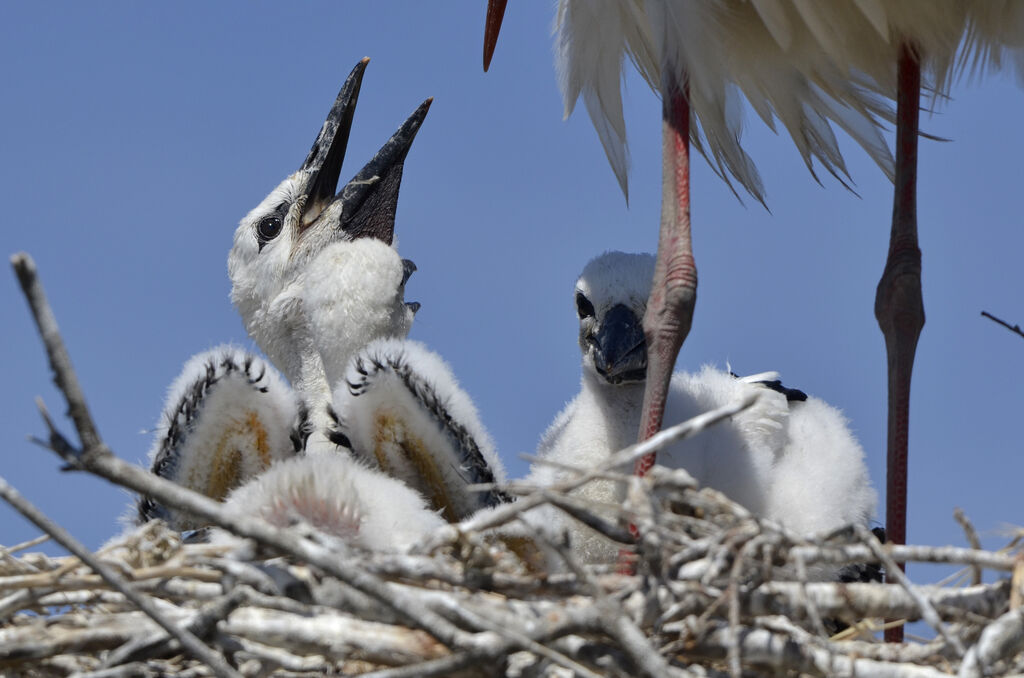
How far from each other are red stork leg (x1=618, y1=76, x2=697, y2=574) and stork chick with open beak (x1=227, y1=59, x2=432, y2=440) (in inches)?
36.1

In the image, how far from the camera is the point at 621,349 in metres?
3.97

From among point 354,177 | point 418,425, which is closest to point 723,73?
point 354,177

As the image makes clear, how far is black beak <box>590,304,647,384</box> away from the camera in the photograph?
3.95 metres

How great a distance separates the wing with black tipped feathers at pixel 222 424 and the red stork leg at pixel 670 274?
0.90m

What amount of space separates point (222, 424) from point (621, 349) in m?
1.10

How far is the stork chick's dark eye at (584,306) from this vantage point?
4.20m

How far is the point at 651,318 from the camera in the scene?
3.88 meters

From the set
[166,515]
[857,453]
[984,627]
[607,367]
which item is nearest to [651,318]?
[607,367]

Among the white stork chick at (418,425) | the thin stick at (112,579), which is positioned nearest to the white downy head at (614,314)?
the white stork chick at (418,425)

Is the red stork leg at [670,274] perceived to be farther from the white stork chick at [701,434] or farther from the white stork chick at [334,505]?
the white stork chick at [334,505]

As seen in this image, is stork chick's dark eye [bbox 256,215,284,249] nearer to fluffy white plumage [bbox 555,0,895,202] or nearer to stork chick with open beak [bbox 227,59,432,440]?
stork chick with open beak [bbox 227,59,432,440]

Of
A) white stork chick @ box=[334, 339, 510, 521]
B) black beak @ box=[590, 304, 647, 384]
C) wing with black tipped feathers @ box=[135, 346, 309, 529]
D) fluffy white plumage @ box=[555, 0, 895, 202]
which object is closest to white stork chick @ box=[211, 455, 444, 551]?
white stork chick @ box=[334, 339, 510, 521]

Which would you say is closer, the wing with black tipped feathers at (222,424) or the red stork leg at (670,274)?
the wing with black tipped feathers at (222,424)

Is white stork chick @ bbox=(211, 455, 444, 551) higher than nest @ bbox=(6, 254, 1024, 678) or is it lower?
higher
